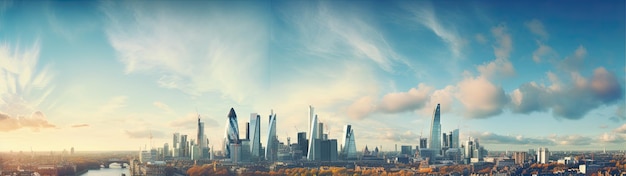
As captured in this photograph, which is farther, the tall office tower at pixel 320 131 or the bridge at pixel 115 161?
the tall office tower at pixel 320 131

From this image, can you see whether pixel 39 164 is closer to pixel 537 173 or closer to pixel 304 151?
pixel 304 151

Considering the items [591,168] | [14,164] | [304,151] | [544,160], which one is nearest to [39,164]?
[14,164]

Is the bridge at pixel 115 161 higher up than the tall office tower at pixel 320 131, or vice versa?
the tall office tower at pixel 320 131

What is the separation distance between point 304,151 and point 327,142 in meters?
0.70

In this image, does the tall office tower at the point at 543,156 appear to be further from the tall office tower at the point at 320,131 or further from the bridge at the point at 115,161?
the bridge at the point at 115,161

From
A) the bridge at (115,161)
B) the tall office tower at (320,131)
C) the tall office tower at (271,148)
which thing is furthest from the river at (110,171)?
the tall office tower at (320,131)

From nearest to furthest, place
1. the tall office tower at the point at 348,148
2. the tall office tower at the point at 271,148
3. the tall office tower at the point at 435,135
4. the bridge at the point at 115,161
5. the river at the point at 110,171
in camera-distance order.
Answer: the river at the point at 110,171
the bridge at the point at 115,161
the tall office tower at the point at 271,148
the tall office tower at the point at 348,148
the tall office tower at the point at 435,135

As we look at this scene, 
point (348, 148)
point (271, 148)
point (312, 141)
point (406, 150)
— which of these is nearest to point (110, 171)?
point (271, 148)

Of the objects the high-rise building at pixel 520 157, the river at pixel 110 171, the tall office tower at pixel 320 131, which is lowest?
the high-rise building at pixel 520 157

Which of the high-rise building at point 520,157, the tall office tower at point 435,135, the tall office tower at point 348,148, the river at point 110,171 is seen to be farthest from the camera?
the tall office tower at point 435,135

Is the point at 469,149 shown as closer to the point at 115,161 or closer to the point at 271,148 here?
the point at 271,148

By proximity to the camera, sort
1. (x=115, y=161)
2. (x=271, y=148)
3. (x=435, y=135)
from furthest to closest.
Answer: (x=435, y=135), (x=271, y=148), (x=115, y=161)

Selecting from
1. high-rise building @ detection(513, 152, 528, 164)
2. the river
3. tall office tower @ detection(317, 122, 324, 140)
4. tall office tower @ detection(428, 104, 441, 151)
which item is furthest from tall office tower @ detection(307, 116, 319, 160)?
high-rise building @ detection(513, 152, 528, 164)

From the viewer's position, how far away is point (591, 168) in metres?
Answer: 15.9
